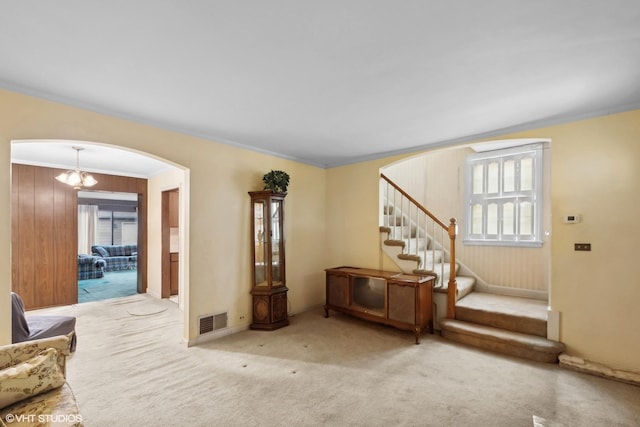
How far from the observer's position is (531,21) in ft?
5.08

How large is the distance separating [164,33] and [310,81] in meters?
1.03

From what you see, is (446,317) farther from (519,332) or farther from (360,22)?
(360,22)

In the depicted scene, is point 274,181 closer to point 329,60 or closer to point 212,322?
point 212,322

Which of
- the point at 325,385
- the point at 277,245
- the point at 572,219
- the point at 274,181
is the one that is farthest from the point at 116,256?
the point at 572,219

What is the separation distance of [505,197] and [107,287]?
8.68 metres

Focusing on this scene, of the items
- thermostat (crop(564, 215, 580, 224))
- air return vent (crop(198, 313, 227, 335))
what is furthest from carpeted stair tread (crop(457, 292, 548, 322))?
air return vent (crop(198, 313, 227, 335))

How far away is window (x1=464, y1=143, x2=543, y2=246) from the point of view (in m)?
4.24

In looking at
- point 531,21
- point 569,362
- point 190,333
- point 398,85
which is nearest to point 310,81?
point 398,85

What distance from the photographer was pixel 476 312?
360 centimetres

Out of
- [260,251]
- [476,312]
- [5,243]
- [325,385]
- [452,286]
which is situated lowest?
[325,385]

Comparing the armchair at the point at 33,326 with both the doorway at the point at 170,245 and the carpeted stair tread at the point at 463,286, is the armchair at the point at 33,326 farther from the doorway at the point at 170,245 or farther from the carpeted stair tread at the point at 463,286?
the carpeted stair tread at the point at 463,286

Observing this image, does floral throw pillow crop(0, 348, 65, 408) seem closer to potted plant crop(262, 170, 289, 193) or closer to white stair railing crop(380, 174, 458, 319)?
potted plant crop(262, 170, 289, 193)

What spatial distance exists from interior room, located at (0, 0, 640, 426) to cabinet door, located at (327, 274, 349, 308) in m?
0.04

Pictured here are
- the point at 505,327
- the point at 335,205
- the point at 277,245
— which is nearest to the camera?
the point at 505,327
